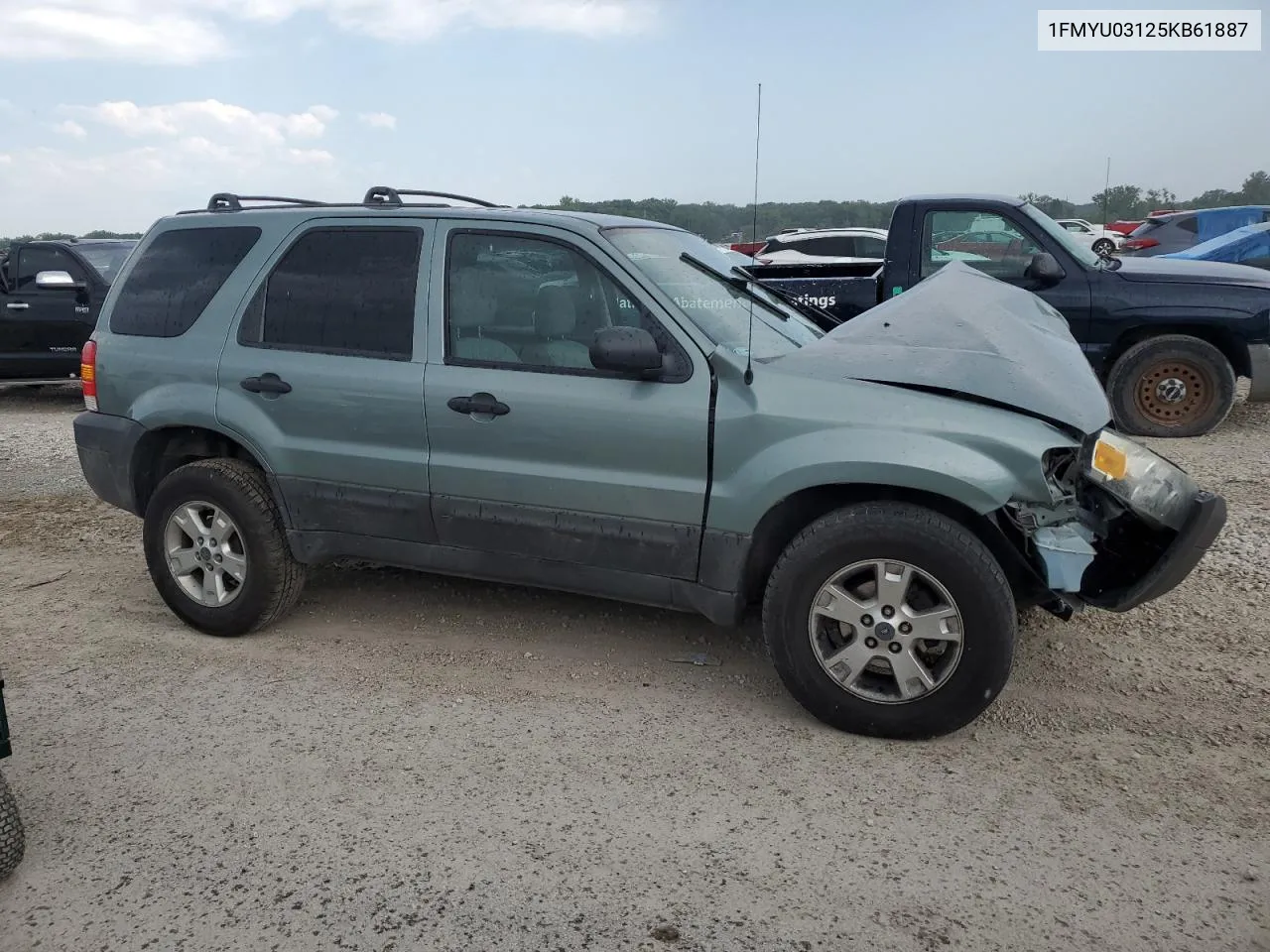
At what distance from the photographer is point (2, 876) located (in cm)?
286

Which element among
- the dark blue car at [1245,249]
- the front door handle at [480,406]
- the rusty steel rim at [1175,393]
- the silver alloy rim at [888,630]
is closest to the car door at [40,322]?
the front door handle at [480,406]

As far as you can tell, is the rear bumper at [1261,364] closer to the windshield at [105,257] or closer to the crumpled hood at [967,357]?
Answer: the crumpled hood at [967,357]

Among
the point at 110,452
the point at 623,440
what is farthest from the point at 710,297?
the point at 110,452

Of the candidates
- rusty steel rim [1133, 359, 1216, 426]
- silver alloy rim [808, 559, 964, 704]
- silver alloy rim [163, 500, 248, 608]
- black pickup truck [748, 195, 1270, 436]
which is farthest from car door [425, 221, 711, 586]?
rusty steel rim [1133, 359, 1216, 426]

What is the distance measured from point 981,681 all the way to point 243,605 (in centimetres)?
311

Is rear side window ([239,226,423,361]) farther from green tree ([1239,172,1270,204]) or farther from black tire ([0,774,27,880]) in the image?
green tree ([1239,172,1270,204])

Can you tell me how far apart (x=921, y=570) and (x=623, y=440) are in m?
1.16

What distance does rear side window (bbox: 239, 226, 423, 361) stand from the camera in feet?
13.7

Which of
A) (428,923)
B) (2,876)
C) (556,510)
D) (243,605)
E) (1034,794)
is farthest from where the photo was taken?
(243,605)

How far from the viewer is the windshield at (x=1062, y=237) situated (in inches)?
Result: 313

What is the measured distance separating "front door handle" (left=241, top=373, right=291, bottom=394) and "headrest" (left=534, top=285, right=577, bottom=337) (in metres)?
1.18

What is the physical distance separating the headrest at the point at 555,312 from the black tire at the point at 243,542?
1502 mm

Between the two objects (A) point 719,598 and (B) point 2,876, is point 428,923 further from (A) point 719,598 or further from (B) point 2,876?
(A) point 719,598

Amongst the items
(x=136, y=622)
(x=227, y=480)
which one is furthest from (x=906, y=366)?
(x=136, y=622)
